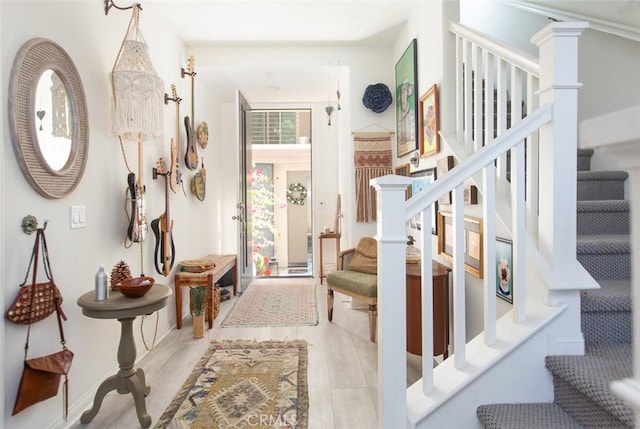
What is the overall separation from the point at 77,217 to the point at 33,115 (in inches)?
23.0

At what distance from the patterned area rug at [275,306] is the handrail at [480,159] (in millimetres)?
2417


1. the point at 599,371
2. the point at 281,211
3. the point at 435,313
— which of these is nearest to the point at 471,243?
the point at 435,313

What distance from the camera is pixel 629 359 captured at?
4.20ft

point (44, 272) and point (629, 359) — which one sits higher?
point (44, 272)

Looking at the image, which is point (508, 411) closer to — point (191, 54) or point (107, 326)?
point (107, 326)

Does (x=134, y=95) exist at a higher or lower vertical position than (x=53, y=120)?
higher

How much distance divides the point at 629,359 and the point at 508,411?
47 centimetres

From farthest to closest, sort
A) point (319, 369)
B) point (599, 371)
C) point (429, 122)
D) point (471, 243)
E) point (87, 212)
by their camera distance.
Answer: point (429, 122) → point (319, 369) → point (471, 243) → point (87, 212) → point (599, 371)

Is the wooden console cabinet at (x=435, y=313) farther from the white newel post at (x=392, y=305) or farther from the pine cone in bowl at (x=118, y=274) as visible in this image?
the pine cone in bowl at (x=118, y=274)

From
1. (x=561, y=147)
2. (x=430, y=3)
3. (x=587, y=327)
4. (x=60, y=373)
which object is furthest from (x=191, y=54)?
(x=587, y=327)

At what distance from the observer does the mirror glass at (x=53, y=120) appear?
1.72 meters

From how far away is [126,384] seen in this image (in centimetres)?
193

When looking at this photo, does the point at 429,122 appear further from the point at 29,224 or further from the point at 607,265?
the point at 29,224

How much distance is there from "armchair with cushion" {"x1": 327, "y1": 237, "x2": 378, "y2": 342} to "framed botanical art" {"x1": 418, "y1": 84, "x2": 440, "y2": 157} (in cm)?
104
